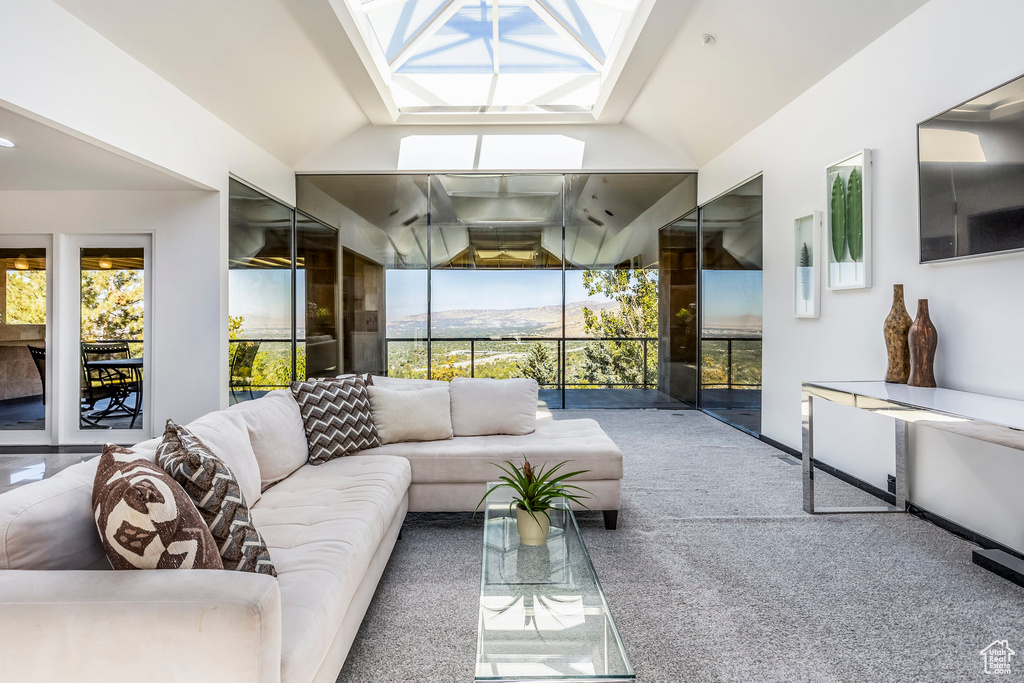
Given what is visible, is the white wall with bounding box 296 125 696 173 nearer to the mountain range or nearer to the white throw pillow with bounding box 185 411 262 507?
the mountain range

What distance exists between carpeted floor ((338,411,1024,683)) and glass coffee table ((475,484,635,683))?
310 mm

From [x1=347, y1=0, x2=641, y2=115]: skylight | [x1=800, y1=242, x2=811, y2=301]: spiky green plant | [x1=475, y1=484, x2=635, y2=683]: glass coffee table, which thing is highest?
[x1=347, y1=0, x2=641, y2=115]: skylight

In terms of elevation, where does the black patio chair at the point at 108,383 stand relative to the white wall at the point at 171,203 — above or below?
below

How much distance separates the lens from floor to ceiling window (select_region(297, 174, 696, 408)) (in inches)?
255

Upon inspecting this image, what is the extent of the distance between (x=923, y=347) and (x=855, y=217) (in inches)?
42.9

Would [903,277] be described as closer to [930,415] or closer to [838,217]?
[838,217]

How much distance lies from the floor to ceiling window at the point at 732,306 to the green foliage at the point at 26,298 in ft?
21.0

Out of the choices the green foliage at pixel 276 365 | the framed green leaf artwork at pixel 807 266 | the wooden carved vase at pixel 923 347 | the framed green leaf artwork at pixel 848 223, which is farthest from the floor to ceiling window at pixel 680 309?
the green foliage at pixel 276 365

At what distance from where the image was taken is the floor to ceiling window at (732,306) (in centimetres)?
512

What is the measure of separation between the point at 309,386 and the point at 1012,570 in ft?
10.7

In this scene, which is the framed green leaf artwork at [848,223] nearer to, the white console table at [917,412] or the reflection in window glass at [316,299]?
the white console table at [917,412]

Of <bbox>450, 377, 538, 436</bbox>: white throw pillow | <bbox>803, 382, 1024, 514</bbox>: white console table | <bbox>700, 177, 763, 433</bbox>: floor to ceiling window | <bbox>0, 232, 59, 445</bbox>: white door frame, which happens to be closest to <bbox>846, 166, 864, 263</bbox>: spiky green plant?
<bbox>803, 382, 1024, 514</bbox>: white console table

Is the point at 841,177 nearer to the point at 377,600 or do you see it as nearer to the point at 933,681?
the point at 933,681

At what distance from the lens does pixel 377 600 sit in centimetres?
211
